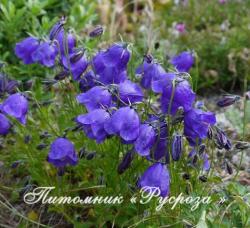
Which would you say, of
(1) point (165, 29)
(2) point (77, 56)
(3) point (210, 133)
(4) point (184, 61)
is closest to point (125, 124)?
(3) point (210, 133)

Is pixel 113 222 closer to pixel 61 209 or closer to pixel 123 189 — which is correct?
pixel 123 189

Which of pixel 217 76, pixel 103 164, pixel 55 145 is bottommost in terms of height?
pixel 217 76

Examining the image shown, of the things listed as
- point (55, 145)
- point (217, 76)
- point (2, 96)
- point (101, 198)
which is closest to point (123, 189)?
point (101, 198)

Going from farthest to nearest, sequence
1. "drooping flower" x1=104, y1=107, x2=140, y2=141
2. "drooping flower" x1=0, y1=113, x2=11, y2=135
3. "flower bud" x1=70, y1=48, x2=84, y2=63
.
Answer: "drooping flower" x1=0, y1=113, x2=11, y2=135
"flower bud" x1=70, y1=48, x2=84, y2=63
"drooping flower" x1=104, y1=107, x2=140, y2=141

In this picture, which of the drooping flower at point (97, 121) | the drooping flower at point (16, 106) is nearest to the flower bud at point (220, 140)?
the drooping flower at point (97, 121)

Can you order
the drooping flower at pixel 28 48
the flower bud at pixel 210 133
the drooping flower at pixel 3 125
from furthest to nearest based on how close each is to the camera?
the drooping flower at pixel 28 48, the drooping flower at pixel 3 125, the flower bud at pixel 210 133

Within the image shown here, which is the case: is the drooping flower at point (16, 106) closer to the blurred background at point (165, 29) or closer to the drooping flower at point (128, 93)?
the drooping flower at point (128, 93)

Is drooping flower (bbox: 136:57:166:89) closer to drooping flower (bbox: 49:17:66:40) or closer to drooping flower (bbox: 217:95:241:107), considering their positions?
drooping flower (bbox: 217:95:241:107)

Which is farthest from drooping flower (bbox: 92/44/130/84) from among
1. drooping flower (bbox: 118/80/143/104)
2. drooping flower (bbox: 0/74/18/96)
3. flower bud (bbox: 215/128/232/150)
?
flower bud (bbox: 215/128/232/150)
